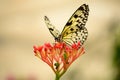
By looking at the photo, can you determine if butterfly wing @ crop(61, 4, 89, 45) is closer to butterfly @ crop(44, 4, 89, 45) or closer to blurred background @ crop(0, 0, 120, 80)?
butterfly @ crop(44, 4, 89, 45)

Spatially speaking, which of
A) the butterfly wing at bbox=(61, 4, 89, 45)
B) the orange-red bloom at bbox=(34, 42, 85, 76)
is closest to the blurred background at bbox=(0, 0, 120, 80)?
the butterfly wing at bbox=(61, 4, 89, 45)

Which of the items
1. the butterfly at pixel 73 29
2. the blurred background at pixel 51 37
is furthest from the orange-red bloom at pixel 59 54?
the blurred background at pixel 51 37

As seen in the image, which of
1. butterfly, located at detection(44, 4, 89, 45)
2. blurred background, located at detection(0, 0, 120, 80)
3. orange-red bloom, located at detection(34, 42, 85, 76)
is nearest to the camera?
orange-red bloom, located at detection(34, 42, 85, 76)

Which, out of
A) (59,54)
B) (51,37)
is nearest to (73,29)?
(59,54)

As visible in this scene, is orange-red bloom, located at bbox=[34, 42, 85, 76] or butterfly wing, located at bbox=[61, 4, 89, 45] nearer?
orange-red bloom, located at bbox=[34, 42, 85, 76]

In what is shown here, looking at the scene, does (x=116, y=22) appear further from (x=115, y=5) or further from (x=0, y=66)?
(x=0, y=66)

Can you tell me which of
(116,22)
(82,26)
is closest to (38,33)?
(116,22)

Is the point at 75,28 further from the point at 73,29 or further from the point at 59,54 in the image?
the point at 59,54

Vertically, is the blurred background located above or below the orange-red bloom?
below
